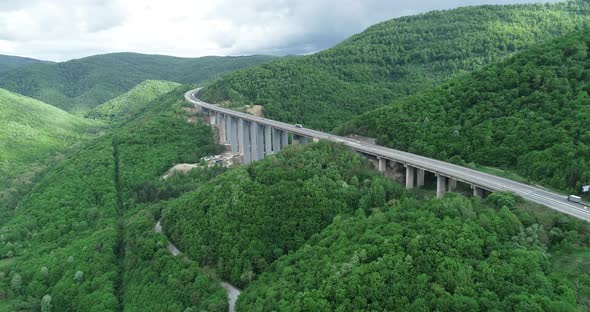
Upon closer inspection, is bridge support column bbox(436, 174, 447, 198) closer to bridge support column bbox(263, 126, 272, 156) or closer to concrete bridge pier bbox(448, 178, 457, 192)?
concrete bridge pier bbox(448, 178, 457, 192)

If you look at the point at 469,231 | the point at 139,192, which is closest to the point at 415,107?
the point at 469,231

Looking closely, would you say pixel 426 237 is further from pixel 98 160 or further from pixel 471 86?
pixel 98 160

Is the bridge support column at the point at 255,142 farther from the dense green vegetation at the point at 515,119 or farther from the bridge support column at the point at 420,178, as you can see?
the bridge support column at the point at 420,178

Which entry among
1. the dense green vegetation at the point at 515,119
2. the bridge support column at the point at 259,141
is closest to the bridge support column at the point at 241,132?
the bridge support column at the point at 259,141

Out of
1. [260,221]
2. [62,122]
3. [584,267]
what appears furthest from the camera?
[62,122]

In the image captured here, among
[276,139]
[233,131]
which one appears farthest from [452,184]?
[233,131]

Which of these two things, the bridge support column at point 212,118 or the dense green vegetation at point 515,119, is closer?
the dense green vegetation at point 515,119

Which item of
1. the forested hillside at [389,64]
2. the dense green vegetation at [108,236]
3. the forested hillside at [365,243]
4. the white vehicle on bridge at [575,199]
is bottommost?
the dense green vegetation at [108,236]
